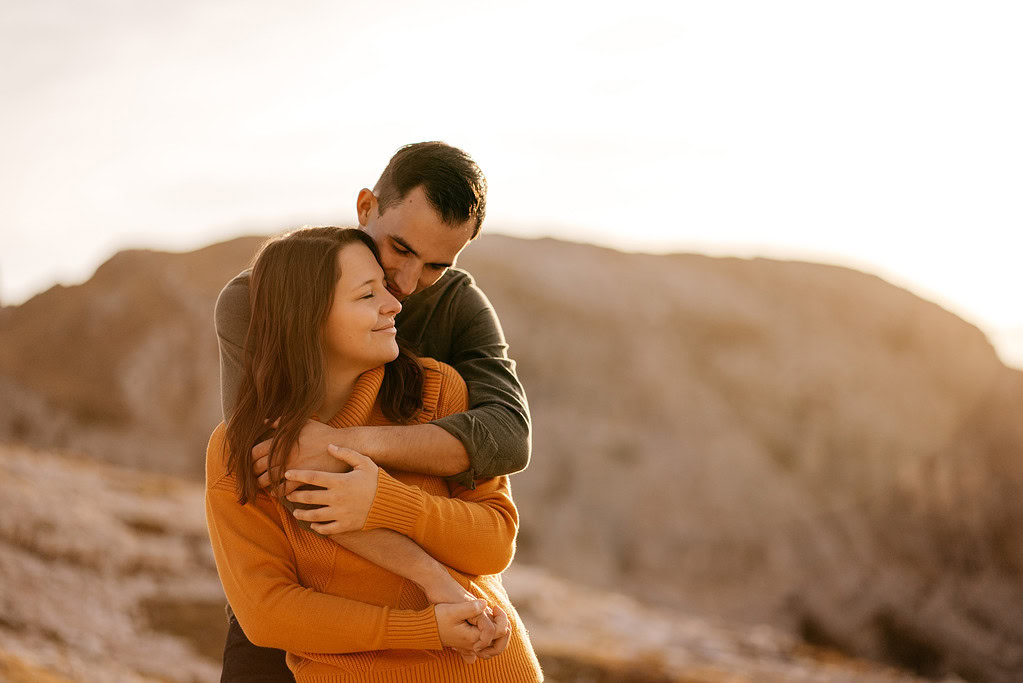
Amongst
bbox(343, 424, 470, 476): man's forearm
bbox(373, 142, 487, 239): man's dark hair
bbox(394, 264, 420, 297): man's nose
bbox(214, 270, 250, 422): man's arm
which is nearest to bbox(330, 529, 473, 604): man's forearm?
bbox(343, 424, 470, 476): man's forearm

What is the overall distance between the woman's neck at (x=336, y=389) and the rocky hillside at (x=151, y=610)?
14.9ft

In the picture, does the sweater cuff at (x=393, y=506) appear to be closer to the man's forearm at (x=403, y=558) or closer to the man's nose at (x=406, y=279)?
the man's forearm at (x=403, y=558)

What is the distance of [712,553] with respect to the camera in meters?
22.7

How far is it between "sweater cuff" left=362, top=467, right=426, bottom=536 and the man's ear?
40.4 inches

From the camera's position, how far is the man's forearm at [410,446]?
2662 millimetres

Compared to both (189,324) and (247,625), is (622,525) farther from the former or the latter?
(247,625)

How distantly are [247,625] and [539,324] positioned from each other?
23.6 metres

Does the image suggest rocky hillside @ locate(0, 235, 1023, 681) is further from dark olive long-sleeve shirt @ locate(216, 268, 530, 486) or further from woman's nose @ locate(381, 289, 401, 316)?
woman's nose @ locate(381, 289, 401, 316)

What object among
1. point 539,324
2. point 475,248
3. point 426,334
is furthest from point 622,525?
point 426,334

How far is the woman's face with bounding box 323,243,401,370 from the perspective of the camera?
270 cm

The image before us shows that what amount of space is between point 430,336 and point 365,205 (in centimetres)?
52

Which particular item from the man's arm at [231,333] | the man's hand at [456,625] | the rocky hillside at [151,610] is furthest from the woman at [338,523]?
the rocky hillside at [151,610]

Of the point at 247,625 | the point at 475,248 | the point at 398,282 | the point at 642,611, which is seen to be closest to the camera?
the point at 247,625

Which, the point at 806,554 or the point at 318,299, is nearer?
the point at 318,299
